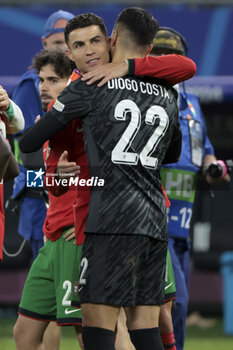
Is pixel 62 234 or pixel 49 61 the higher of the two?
pixel 49 61

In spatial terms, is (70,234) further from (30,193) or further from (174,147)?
(30,193)

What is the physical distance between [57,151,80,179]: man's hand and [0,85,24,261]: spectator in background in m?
0.20

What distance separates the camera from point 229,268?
400 inches

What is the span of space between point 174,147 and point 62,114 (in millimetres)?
744

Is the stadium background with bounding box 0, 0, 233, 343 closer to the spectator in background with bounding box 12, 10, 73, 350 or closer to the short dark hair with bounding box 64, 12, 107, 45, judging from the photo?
the spectator in background with bounding box 12, 10, 73, 350

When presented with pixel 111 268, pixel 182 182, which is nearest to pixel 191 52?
pixel 182 182

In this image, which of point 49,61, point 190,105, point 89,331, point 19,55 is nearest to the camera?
point 89,331

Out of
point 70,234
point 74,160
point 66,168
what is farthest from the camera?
point 70,234

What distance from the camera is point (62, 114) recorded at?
13.0ft

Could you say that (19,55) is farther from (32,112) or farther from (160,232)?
(160,232)

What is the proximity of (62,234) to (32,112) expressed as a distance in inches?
45.3

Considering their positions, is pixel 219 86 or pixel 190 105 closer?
pixel 190 105

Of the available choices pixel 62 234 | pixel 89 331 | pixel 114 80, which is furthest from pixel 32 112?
pixel 89 331

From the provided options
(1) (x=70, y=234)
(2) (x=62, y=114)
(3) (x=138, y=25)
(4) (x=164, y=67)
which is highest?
(3) (x=138, y=25)
